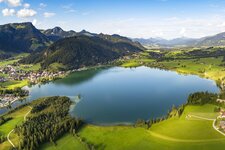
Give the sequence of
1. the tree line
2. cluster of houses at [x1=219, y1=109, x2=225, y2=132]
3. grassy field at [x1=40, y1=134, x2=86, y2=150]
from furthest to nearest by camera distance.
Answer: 1. cluster of houses at [x1=219, y1=109, x2=225, y2=132]
2. the tree line
3. grassy field at [x1=40, y1=134, x2=86, y2=150]

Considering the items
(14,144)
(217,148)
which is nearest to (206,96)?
(217,148)

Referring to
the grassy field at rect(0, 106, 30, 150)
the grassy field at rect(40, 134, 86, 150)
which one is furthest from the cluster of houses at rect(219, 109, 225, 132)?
the grassy field at rect(0, 106, 30, 150)

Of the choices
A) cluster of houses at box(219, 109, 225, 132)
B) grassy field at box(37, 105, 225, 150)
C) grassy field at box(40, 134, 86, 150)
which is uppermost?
cluster of houses at box(219, 109, 225, 132)

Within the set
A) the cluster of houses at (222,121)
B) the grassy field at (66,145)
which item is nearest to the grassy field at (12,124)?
the grassy field at (66,145)

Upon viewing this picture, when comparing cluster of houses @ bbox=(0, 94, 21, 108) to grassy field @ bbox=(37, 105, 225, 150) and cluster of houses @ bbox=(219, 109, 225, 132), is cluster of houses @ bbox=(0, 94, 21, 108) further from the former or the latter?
cluster of houses @ bbox=(219, 109, 225, 132)

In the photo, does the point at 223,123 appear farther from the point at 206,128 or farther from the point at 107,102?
the point at 107,102

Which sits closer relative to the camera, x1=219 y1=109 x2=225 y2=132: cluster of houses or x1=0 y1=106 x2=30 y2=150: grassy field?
x1=219 y1=109 x2=225 y2=132: cluster of houses

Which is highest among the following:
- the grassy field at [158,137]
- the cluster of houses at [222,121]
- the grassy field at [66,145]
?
the cluster of houses at [222,121]

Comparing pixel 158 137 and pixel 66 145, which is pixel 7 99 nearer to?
pixel 66 145

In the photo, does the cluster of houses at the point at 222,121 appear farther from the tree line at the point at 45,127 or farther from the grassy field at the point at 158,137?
the tree line at the point at 45,127
